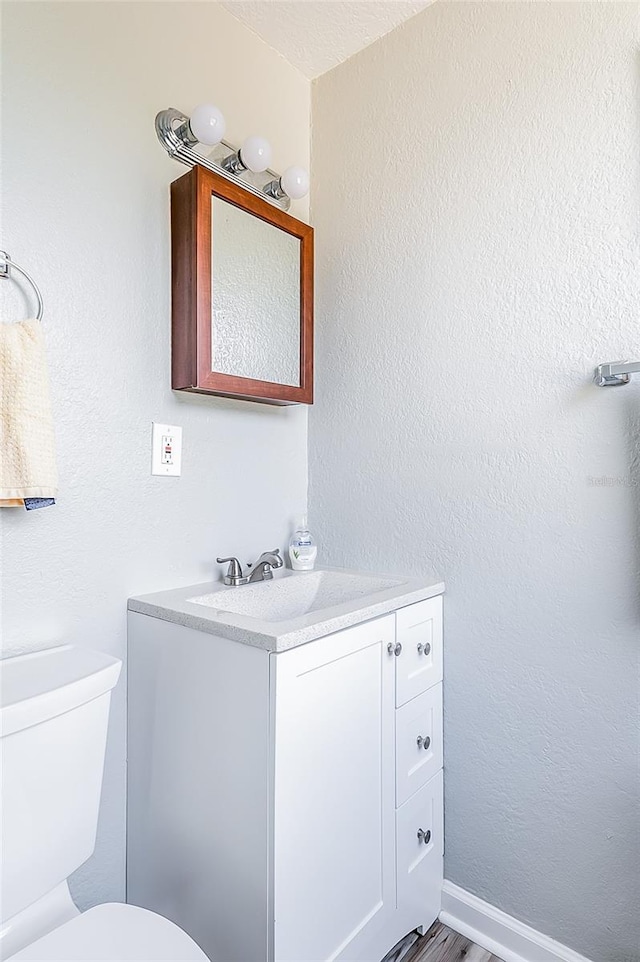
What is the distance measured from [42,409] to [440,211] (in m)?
1.16

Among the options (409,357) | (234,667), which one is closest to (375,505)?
(409,357)

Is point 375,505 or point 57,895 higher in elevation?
point 375,505

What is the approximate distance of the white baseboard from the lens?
1.30 metres

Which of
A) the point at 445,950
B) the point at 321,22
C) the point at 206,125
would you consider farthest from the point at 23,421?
the point at 445,950

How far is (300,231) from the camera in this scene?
1.65 metres

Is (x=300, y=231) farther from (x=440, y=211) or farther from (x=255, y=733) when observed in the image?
(x=255, y=733)

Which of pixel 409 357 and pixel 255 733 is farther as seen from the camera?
pixel 409 357

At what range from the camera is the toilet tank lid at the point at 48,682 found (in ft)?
2.95

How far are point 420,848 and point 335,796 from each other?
0.44 meters

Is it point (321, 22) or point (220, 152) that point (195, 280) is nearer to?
point (220, 152)

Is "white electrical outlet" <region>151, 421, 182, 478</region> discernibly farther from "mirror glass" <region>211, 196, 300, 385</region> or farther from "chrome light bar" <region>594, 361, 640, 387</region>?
"chrome light bar" <region>594, 361, 640, 387</region>

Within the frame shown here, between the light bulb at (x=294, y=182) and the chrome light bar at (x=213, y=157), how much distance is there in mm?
46

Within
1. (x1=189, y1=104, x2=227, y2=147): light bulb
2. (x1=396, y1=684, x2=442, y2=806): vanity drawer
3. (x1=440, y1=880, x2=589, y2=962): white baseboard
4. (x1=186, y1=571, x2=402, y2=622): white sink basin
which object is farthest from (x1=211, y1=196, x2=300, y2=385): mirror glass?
(x1=440, y1=880, x2=589, y2=962): white baseboard

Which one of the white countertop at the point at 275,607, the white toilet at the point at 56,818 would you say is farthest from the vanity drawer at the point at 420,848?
the white toilet at the point at 56,818
